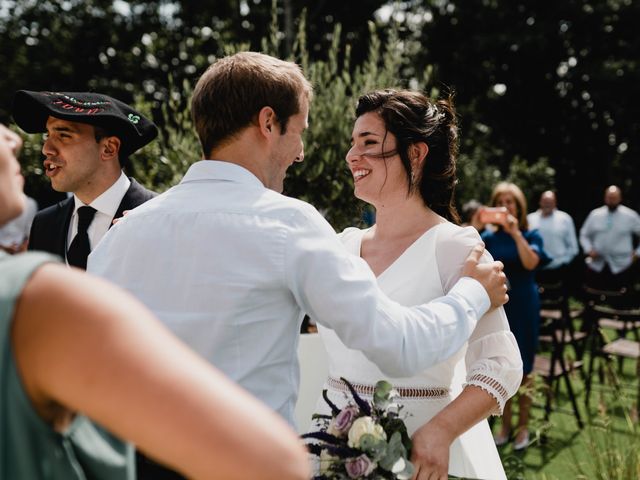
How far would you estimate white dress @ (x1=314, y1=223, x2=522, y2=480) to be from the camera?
220 centimetres

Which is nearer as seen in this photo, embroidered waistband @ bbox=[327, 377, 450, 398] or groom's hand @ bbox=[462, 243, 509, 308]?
groom's hand @ bbox=[462, 243, 509, 308]

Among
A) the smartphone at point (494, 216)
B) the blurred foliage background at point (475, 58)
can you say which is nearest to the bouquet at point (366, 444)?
the smartphone at point (494, 216)

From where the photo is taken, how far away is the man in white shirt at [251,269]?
58.2 inches

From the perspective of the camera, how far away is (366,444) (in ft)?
5.62

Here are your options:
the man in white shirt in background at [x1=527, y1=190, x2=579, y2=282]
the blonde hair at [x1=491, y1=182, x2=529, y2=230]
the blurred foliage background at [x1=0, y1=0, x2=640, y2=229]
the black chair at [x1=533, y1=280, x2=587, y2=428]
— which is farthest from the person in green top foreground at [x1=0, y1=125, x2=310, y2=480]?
the blurred foliage background at [x1=0, y1=0, x2=640, y2=229]

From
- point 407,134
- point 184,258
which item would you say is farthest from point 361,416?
point 407,134

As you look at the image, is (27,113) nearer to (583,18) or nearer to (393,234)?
(393,234)

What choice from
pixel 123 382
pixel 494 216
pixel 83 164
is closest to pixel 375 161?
pixel 83 164

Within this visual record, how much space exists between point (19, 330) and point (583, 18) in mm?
21238

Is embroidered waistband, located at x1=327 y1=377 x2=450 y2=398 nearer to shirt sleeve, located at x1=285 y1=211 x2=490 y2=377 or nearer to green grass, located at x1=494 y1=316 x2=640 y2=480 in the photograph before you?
shirt sleeve, located at x1=285 y1=211 x2=490 y2=377

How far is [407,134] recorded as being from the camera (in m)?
2.56

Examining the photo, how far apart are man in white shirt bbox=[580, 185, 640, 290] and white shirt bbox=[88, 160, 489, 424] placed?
38.5ft

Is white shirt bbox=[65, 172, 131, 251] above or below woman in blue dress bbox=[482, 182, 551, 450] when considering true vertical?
above

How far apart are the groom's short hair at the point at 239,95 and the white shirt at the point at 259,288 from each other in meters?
0.20
